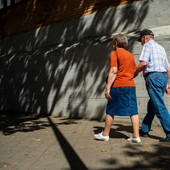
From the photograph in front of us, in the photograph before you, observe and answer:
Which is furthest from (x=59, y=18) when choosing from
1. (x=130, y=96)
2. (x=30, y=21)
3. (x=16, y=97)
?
(x=130, y=96)

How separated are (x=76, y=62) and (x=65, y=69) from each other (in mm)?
525

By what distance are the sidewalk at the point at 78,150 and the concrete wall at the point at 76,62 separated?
1.37m

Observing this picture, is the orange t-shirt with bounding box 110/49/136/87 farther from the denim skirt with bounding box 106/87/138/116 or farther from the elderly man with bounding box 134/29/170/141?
the elderly man with bounding box 134/29/170/141

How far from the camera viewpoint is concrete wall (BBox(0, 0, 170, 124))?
6.00 m

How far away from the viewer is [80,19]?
7.63 m

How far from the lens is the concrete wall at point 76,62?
5996mm

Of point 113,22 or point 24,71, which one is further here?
point 24,71

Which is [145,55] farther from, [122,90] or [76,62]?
[76,62]

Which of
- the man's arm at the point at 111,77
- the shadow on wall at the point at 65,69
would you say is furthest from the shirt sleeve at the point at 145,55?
the shadow on wall at the point at 65,69

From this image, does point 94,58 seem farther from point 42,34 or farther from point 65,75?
point 42,34

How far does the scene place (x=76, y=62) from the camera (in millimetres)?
7086

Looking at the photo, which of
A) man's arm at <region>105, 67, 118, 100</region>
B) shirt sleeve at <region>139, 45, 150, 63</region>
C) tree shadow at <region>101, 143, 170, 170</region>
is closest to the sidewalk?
tree shadow at <region>101, 143, 170, 170</region>

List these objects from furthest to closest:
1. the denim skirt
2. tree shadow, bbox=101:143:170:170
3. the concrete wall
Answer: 1. the concrete wall
2. the denim skirt
3. tree shadow, bbox=101:143:170:170

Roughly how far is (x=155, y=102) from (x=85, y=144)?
1.50m
